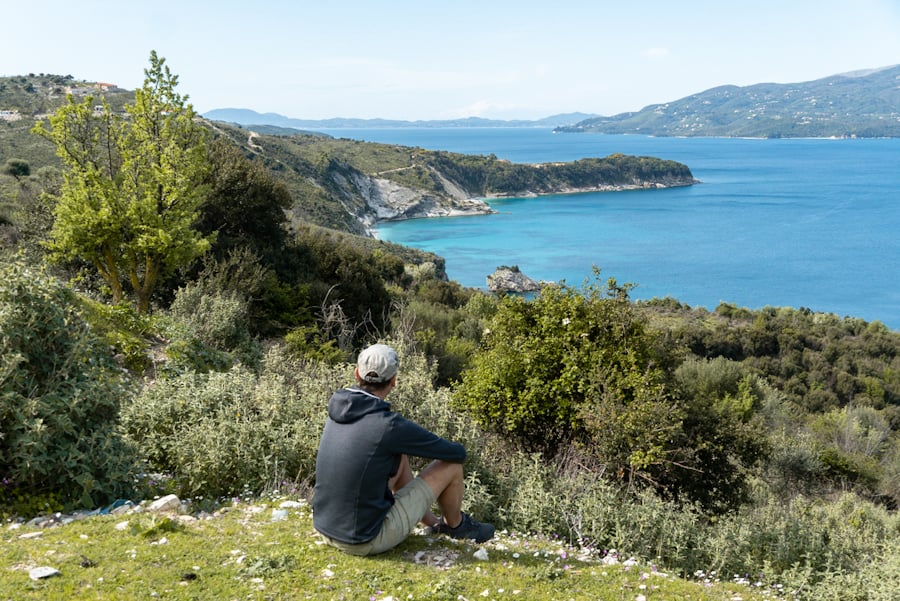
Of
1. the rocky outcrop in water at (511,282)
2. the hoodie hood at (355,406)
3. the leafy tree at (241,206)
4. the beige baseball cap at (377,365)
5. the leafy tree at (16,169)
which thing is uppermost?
the leafy tree at (16,169)

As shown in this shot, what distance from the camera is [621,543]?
5.10 metres

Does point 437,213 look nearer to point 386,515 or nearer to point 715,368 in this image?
point 715,368

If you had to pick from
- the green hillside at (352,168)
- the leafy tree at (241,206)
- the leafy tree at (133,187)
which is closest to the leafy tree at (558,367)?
the leafy tree at (133,187)

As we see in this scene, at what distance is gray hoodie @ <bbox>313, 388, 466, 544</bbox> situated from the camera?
391 centimetres

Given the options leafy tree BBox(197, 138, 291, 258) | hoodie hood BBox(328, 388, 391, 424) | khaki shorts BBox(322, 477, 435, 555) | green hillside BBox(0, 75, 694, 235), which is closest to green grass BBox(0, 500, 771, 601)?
khaki shorts BBox(322, 477, 435, 555)

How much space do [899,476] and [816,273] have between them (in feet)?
219

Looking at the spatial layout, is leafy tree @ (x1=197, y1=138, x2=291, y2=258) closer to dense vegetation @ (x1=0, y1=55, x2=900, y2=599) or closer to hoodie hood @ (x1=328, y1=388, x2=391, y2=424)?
dense vegetation @ (x1=0, y1=55, x2=900, y2=599)

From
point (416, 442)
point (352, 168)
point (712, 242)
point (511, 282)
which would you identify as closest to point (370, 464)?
point (416, 442)

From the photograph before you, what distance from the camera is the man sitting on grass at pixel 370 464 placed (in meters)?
3.91

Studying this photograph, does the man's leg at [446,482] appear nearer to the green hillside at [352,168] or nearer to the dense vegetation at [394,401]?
the dense vegetation at [394,401]

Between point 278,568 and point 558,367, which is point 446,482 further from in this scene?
point 558,367

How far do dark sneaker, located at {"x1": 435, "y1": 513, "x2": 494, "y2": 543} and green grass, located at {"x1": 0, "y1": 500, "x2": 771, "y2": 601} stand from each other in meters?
0.10

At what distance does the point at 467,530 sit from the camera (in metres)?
4.57

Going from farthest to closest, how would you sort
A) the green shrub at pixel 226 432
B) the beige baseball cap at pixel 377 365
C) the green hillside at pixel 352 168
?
the green hillside at pixel 352 168 < the green shrub at pixel 226 432 < the beige baseball cap at pixel 377 365
